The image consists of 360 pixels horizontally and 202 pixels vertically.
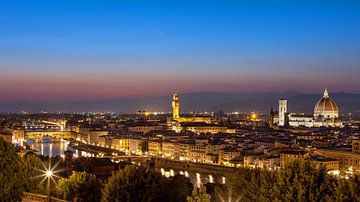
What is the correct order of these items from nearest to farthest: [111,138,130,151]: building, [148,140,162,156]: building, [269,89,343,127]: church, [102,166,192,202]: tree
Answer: [102,166,192,202]: tree, [148,140,162,156]: building, [111,138,130,151]: building, [269,89,343,127]: church

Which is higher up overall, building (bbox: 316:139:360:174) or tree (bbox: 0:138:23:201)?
tree (bbox: 0:138:23:201)

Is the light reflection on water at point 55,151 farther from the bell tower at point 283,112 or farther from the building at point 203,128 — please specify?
the bell tower at point 283,112

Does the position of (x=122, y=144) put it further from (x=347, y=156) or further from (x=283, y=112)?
(x=283, y=112)

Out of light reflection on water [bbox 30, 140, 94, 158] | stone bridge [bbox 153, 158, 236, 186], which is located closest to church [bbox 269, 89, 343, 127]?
light reflection on water [bbox 30, 140, 94, 158]

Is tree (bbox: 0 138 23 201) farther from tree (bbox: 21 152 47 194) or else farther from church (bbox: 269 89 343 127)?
church (bbox: 269 89 343 127)

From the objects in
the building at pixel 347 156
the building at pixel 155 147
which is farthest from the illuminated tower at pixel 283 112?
the building at pixel 347 156

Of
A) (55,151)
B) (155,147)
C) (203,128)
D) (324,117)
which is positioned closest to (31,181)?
(155,147)

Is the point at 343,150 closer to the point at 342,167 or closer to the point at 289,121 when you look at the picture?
the point at 342,167
